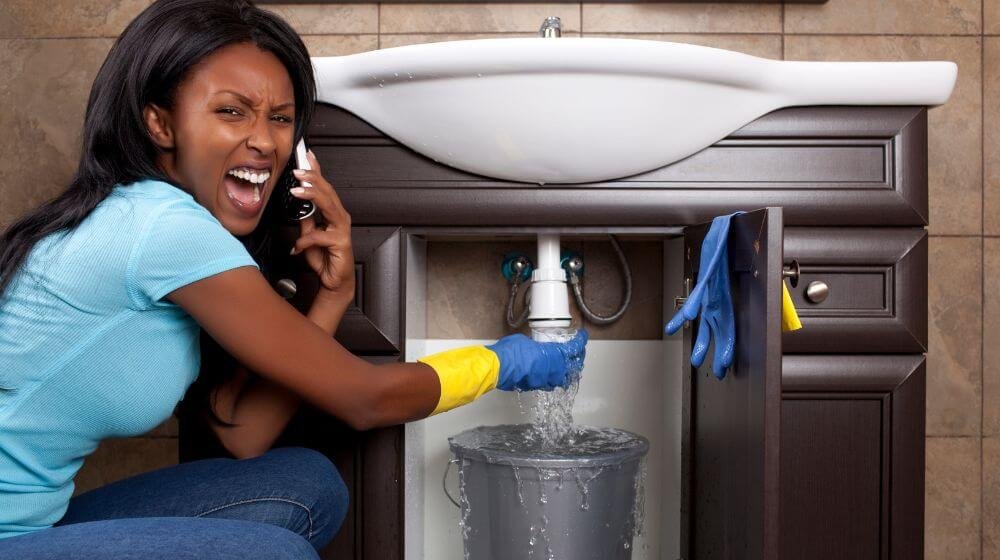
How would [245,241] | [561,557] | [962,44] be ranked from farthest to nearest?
[962,44] → [561,557] → [245,241]

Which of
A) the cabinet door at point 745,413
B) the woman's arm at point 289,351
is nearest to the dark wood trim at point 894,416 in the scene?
the cabinet door at point 745,413

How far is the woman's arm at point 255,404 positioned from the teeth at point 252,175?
175 mm

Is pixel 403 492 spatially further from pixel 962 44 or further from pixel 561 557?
pixel 962 44

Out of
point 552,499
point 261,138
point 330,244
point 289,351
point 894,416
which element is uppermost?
point 261,138

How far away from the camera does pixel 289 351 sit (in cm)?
83

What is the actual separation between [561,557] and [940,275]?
0.94m

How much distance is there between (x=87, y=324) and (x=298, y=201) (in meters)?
0.35

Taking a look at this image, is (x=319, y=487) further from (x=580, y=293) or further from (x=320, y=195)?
(x=580, y=293)

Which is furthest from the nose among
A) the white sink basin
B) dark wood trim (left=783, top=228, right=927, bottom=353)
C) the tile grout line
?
the tile grout line

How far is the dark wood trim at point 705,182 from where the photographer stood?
1.14 m

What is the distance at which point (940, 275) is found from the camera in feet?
5.27

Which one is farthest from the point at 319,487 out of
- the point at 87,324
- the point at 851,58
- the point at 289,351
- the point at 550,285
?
the point at 851,58

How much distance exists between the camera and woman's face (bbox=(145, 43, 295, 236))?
2.85 ft

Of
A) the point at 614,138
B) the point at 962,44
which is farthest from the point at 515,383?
the point at 962,44
